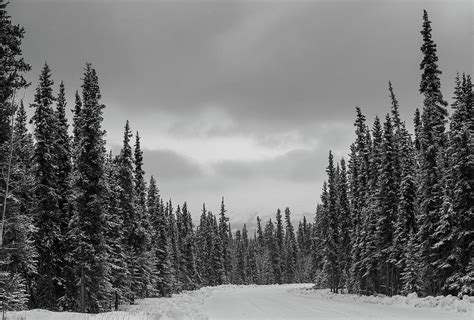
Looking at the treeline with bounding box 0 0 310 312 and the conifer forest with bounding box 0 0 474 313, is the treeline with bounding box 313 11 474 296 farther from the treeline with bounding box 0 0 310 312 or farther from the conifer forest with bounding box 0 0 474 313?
the treeline with bounding box 0 0 310 312

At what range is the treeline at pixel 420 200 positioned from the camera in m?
25.4

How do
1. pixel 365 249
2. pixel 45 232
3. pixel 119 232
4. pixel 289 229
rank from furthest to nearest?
pixel 289 229 → pixel 365 249 → pixel 119 232 → pixel 45 232

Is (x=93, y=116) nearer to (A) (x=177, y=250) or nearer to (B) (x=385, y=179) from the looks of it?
(B) (x=385, y=179)

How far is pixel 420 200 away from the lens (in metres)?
30.8

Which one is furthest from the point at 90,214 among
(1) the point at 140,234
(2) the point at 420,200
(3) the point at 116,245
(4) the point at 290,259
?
(4) the point at 290,259

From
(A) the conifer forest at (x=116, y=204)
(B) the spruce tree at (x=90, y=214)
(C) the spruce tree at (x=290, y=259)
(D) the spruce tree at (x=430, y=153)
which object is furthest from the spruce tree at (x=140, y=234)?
(C) the spruce tree at (x=290, y=259)

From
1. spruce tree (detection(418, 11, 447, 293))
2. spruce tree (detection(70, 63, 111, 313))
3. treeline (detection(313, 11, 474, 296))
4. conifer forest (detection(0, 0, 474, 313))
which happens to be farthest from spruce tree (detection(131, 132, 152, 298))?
spruce tree (detection(418, 11, 447, 293))

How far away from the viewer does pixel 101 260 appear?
28.0m

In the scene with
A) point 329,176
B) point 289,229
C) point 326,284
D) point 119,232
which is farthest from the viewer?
point 289,229

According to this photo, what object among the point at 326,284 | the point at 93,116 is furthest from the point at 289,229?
the point at 93,116

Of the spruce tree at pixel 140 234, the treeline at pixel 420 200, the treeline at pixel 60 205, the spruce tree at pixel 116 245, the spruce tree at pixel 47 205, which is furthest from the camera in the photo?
the spruce tree at pixel 140 234

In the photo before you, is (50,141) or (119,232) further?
(119,232)

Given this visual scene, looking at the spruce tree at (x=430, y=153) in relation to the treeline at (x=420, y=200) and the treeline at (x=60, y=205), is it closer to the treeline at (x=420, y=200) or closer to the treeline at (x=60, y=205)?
the treeline at (x=420, y=200)

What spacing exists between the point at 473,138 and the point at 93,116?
24.7m
